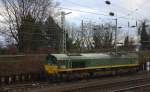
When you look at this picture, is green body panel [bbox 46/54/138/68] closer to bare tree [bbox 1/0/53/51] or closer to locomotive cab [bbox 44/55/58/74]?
locomotive cab [bbox 44/55/58/74]

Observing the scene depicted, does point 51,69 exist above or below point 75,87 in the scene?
above

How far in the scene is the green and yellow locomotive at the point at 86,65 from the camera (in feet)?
112

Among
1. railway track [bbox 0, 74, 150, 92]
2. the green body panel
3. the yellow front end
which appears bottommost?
railway track [bbox 0, 74, 150, 92]

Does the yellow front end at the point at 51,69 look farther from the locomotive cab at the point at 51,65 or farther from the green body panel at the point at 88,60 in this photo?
the green body panel at the point at 88,60

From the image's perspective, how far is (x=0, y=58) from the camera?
3781 cm

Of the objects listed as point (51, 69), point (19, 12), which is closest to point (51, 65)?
point (51, 69)

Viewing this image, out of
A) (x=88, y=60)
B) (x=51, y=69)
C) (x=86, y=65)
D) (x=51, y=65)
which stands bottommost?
(x=51, y=69)

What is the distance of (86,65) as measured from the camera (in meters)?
37.2

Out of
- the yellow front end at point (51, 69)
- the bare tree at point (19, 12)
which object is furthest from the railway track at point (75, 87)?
the bare tree at point (19, 12)

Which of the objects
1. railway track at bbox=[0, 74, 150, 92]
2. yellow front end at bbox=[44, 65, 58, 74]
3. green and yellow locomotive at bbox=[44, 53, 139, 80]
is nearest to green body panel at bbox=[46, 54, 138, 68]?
green and yellow locomotive at bbox=[44, 53, 139, 80]

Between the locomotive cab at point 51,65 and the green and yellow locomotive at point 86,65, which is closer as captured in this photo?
the locomotive cab at point 51,65

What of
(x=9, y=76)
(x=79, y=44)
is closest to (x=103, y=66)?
(x=9, y=76)

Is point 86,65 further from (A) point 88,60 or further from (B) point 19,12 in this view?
(B) point 19,12

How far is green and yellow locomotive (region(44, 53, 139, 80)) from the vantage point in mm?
34116
